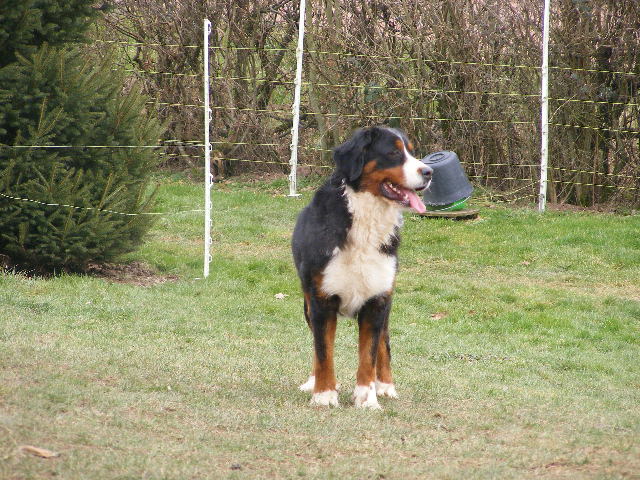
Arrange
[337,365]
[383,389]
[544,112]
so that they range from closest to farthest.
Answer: [383,389], [337,365], [544,112]

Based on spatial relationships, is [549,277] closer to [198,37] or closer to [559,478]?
[559,478]

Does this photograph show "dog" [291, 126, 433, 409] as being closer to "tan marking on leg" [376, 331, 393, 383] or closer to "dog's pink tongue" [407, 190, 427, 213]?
"dog's pink tongue" [407, 190, 427, 213]

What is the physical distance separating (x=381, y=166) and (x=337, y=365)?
2.20 m

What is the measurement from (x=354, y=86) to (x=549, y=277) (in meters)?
5.59

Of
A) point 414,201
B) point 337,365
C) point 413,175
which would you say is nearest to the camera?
point 413,175

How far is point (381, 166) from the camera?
18.4 ft

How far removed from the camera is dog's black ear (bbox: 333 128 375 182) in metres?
5.59

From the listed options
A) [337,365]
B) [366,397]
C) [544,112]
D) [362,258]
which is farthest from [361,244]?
[544,112]

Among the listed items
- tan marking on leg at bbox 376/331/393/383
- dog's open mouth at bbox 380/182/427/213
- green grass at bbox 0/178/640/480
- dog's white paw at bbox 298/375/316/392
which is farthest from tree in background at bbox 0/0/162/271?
dog's open mouth at bbox 380/182/427/213

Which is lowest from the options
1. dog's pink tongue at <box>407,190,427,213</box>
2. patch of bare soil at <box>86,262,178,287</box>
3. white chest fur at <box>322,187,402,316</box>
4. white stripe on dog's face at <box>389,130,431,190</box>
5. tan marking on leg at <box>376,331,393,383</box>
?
patch of bare soil at <box>86,262,178,287</box>

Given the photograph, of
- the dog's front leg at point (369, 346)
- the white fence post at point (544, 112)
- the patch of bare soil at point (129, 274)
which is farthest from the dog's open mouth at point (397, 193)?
the white fence post at point (544, 112)

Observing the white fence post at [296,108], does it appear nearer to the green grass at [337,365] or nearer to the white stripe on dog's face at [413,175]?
the green grass at [337,365]

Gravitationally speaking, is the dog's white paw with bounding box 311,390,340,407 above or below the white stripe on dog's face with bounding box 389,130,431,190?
below

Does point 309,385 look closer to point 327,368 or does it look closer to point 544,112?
point 327,368
